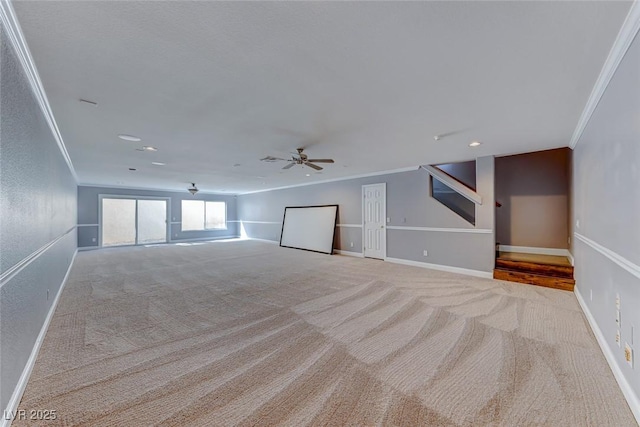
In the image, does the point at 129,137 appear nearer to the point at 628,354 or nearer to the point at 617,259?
the point at 617,259

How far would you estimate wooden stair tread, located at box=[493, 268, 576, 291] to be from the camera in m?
3.77

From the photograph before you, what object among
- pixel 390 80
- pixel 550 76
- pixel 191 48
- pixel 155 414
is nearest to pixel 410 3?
pixel 390 80

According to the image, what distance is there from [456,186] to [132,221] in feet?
36.4

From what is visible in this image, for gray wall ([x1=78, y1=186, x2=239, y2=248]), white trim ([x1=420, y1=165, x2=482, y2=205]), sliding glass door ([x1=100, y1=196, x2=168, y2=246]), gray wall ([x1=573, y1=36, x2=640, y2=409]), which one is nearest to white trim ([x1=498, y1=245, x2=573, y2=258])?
white trim ([x1=420, y1=165, x2=482, y2=205])

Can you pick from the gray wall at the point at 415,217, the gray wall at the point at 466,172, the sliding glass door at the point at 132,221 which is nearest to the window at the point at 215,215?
the sliding glass door at the point at 132,221

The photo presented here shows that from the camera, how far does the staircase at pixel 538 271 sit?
386 cm

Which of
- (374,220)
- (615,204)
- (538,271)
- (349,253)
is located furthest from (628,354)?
(349,253)

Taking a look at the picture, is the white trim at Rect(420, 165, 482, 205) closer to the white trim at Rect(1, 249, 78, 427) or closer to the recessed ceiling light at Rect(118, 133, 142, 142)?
the recessed ceiling light at Rect(118, 133, 142, 142)

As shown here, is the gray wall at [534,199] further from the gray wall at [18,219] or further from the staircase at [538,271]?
the gray wall at [18,219]

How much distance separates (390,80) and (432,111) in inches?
34.3

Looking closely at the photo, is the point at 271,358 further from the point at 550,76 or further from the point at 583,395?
the point at 550,76

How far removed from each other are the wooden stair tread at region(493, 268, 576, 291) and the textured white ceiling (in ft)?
7.24

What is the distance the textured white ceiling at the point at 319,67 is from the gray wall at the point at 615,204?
28 centimetres

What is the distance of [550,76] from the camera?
1.94 metres
